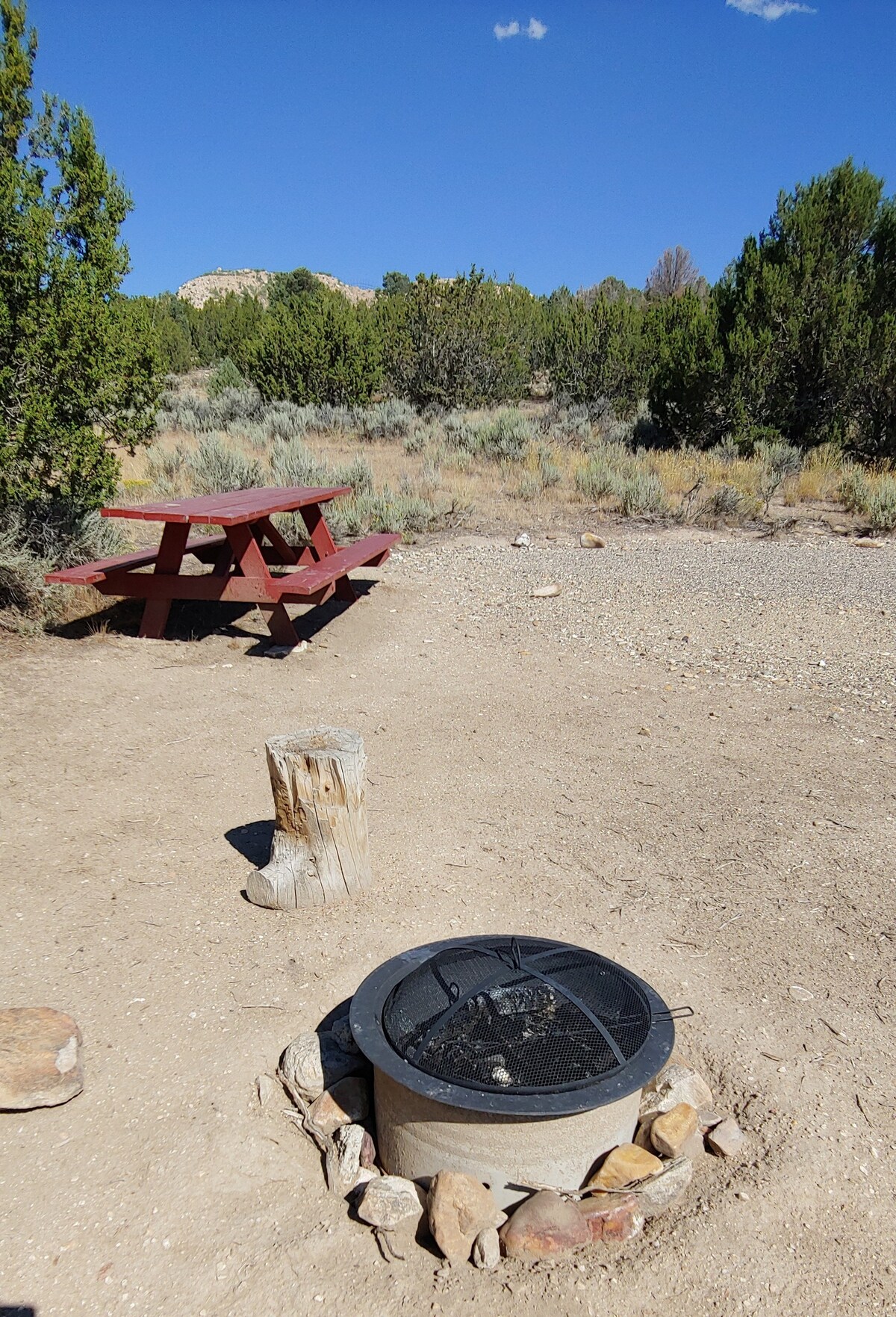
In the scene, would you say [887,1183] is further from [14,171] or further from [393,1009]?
[14,171]

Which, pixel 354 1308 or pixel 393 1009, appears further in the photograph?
pixel 393 1009

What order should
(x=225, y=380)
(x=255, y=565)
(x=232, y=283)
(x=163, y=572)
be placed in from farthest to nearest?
1. (x=232, y=283)
2. (x=225, y=380)
3. (x=163, y=572)
4. (x=255, y=565)

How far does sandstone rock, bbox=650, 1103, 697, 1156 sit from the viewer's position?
2178mm

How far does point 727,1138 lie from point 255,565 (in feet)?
14.6

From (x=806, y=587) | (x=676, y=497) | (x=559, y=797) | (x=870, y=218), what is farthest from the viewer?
(x=870, y=218)

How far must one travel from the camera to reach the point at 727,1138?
7.38 ft

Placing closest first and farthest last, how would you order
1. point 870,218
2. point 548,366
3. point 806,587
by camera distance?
point 806,587
point 870,218
point 548,366

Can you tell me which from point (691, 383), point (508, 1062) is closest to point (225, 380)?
point (691, 383)

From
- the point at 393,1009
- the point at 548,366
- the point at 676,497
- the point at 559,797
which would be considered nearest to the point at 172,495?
the point at 676,497

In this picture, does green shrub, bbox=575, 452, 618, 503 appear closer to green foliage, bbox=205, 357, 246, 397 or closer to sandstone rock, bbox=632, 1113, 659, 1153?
sandstone rock, bbox=632, 1113, 659, 1153

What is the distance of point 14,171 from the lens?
5.55 m

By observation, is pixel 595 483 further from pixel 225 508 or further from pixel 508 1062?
pixel 508 1062

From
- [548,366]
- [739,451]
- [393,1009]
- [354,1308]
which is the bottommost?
[354,1308]

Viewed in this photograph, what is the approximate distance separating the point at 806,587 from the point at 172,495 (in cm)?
662
